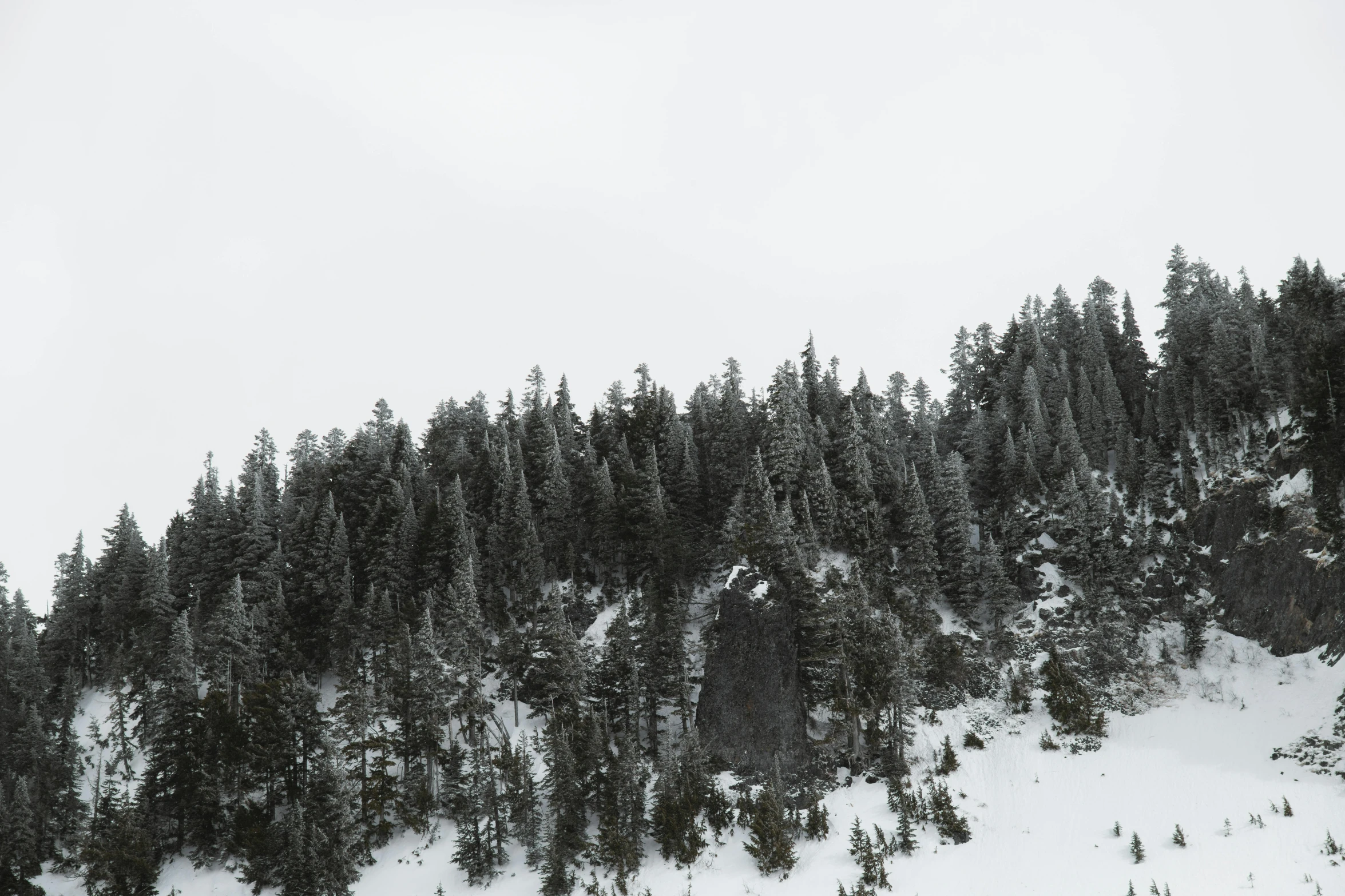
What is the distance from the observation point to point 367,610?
56625mm

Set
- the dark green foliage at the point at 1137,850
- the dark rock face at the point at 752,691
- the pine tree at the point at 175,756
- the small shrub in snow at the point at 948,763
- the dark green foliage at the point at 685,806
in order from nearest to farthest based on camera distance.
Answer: the dark green foliage at the point at 1137,850
the dark green foliage at the point at 685,806
the small shrub in snow at the point at 948,763
the dark rock face at the point at 752,691
the pine tree at the point at 175,756

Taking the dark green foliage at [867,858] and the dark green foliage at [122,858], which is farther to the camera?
the dark green foliage at [122,858]

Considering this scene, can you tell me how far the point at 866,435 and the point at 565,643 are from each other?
32.4m

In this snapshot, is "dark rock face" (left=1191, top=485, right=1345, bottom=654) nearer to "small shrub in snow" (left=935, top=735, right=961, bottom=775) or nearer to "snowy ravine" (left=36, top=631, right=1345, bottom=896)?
"snowy ravine" (left=36, top=631, right=1345, bottom=896)

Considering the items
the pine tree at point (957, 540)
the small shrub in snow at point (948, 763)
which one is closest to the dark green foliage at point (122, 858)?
the small shrub in snow at point (948, 763)

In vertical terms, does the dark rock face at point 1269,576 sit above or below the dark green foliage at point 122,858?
above

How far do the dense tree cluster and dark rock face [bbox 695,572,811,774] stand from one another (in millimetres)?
1253

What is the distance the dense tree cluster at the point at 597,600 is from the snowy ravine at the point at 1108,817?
172 cm

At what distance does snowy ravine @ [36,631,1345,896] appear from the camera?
1345 inches

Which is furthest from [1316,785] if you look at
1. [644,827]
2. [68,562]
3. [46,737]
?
[68,562]

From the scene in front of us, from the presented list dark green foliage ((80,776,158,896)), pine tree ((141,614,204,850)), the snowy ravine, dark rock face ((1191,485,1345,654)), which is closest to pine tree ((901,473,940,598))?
the snowy ravine

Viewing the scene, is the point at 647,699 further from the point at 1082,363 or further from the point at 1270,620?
the point at 1082,363

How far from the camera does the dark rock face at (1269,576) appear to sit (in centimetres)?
4459

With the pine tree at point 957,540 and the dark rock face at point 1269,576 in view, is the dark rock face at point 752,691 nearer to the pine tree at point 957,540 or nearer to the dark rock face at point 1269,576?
the pine tree at point 957,540
